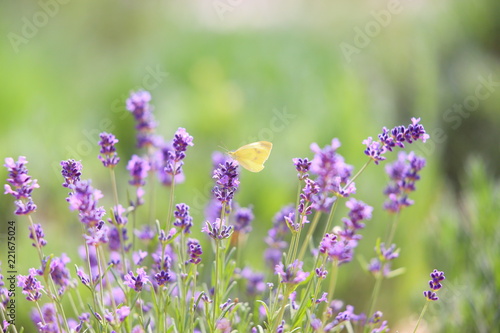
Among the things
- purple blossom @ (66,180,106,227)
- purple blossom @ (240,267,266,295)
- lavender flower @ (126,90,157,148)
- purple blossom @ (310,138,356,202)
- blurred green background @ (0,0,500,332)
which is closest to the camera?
purple blossom @ (66,180,106,227)

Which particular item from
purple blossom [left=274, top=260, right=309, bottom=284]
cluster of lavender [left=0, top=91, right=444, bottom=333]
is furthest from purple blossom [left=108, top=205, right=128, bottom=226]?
purple blossom [left=274, top=260, right=309, bottom=284]

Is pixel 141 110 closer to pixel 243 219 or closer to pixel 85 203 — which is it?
pixel 243 219

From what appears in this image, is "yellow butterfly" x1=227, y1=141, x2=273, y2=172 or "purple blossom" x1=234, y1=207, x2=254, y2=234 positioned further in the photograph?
"purple blossom" x1=234, y1=207, x2=254, y2=234

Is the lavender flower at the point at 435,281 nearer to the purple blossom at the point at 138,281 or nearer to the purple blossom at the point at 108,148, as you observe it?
the purple blossom at the point at 138,281

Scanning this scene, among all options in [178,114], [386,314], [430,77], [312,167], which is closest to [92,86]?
[178,114]

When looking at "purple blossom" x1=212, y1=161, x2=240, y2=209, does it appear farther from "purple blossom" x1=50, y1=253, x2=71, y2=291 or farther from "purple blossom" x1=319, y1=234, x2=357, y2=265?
"purple blossom" x1=50, y1=253, x2=71, y2=291

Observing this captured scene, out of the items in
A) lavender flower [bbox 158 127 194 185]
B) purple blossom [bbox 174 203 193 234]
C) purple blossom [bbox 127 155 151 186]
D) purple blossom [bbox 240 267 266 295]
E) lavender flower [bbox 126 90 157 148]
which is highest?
lavender flower [bbox 126 90 157 148]

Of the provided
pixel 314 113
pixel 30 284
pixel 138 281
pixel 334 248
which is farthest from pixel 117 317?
pixel 314 113

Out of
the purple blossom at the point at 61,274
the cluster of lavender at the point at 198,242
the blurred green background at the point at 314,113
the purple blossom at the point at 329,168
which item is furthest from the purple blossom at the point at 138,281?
the blurred green background at the point at 314,113
